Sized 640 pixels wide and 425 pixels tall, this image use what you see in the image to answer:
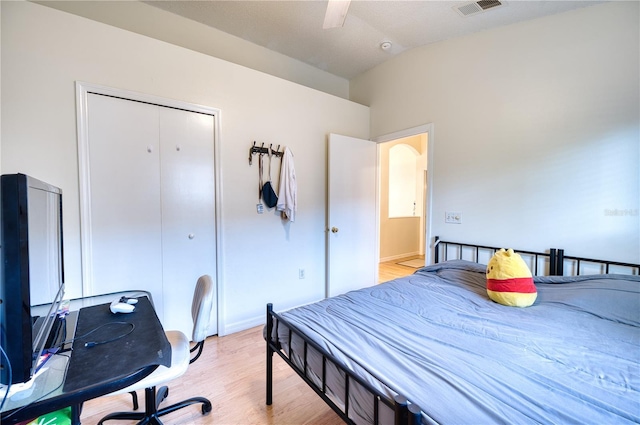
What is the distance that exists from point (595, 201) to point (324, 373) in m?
2.24

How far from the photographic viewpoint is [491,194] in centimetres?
240

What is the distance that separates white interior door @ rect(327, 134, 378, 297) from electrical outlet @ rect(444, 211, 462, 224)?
103 cm

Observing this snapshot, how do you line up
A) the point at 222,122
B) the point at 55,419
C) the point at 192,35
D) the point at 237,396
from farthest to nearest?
the point at 192,35
the point at 222,122
the point at 237,396
the point at 55,419

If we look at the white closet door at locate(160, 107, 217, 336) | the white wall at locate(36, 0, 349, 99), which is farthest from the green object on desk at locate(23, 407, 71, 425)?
the white wall at locate(36, 0, 349, 99)

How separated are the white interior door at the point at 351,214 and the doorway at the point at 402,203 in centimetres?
165

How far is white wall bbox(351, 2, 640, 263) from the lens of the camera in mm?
1806

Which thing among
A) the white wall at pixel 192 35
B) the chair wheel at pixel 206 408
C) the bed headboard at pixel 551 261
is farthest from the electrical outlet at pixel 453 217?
the chair wheel at pixel 206 408

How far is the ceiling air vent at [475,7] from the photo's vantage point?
2088 millimetres

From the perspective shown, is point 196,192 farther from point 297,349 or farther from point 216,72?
point 297,349

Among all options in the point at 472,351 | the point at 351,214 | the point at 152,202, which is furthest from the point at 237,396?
the point at 351,214

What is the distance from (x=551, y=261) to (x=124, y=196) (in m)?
3.40

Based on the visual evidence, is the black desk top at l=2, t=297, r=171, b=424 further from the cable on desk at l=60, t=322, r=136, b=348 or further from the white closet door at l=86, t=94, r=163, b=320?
the white closet door at l=86, t=94, r=163, b=320

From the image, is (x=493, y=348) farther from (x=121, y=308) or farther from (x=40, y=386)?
(x=121, y=308)

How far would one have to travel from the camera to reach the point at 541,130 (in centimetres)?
213
